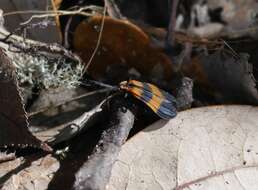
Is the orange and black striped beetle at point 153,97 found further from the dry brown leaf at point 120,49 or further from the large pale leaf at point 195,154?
the dry brown leaf at point 120,49

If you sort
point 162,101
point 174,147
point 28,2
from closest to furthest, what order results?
point 174,147, point 162,101, point 28,2

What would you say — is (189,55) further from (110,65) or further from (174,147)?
(174,147)

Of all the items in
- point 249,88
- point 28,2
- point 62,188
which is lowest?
point 62,188

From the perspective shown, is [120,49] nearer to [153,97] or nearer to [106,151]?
[153,97]

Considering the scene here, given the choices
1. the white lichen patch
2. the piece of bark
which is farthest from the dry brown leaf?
the piece of bark

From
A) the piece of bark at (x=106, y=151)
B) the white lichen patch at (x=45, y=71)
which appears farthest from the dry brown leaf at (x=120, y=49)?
the piece of bark at (x=106, y=151)

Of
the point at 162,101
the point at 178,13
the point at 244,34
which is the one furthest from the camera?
the point at 178,13

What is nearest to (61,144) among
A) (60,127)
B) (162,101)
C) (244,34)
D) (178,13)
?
(60,127)
